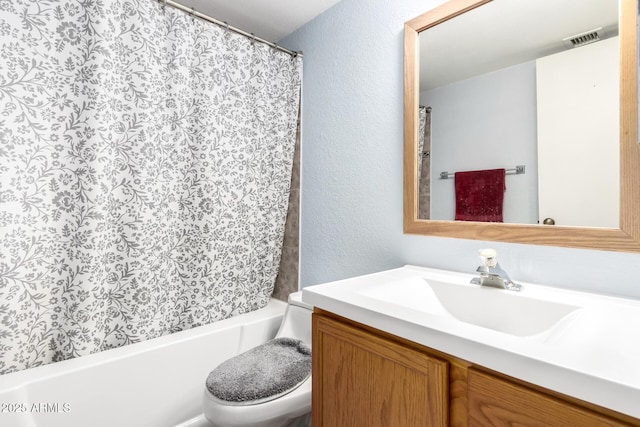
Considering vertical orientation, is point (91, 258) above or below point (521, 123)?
below

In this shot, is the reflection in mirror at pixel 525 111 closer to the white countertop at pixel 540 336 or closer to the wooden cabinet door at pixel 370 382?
the white countertop at pixel 540 336

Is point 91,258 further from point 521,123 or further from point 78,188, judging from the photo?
point 521,123

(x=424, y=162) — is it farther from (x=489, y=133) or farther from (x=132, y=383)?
(x=132, y=383)

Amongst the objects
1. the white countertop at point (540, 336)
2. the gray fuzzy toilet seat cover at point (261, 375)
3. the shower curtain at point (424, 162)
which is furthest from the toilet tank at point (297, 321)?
the shower curtain at point (424, 162)

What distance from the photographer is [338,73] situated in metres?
1.62

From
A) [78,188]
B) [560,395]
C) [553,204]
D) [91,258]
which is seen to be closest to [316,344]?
[560,395]

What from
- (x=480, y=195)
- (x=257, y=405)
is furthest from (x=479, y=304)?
(x=257, y=405)

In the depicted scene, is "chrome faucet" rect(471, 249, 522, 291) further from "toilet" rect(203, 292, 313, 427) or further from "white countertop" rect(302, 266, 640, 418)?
"toilet" rect(203, 292, 313, 427)

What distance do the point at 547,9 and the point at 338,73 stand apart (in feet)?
2.89

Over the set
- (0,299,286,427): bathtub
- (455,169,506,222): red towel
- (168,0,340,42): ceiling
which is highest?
(168,0,340,42): ceiling

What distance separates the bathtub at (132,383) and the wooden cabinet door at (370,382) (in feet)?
2.59

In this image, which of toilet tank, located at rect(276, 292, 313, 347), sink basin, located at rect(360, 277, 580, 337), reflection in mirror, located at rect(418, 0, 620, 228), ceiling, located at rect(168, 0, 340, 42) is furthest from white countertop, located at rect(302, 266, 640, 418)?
ceiling, located at rect(168, 0, 340, 42)

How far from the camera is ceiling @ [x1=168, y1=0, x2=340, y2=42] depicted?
1609mm

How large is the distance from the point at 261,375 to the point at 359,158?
1.01 metres
